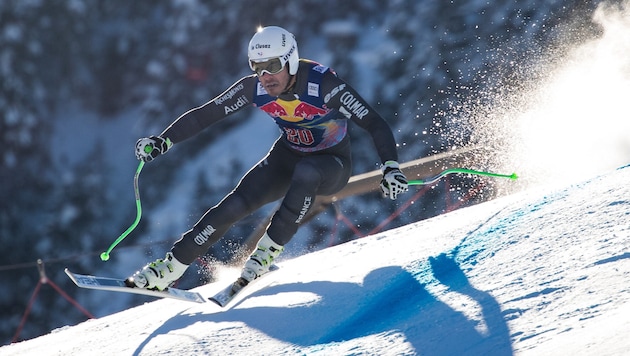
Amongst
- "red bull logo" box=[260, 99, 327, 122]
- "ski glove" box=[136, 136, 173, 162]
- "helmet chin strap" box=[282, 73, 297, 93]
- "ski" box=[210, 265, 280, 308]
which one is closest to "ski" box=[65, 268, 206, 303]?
"ski" box=[210, 265, 280, 308]

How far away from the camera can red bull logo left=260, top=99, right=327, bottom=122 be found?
3918mm

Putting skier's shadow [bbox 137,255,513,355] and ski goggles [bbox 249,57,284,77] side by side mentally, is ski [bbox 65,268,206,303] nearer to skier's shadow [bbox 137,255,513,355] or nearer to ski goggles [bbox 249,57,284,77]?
skier's shadow [bbox 137,255,513,355]

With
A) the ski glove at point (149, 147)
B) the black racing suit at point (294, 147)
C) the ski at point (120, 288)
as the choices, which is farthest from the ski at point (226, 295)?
the ski glove at point (149, 147)

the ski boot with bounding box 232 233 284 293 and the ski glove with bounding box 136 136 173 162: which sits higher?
the ski glove with bounding box 136 136 173 162

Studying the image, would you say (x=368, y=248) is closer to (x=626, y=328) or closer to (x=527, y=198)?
(x=527, y=198)

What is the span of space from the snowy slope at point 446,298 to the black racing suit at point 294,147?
0.35 metres

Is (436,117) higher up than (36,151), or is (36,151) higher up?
(36,151)

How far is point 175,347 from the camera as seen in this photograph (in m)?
3.08

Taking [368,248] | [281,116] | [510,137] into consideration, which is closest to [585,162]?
[510,137]

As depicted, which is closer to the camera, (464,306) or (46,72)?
(464,306)

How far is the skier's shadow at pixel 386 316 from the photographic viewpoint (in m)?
2.40

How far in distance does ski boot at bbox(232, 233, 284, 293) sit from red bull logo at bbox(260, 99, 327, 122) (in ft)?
2.20

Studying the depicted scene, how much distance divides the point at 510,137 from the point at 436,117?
282 centimetres

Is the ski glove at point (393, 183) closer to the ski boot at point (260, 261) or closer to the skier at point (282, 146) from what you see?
the skier at point (282, 146)
